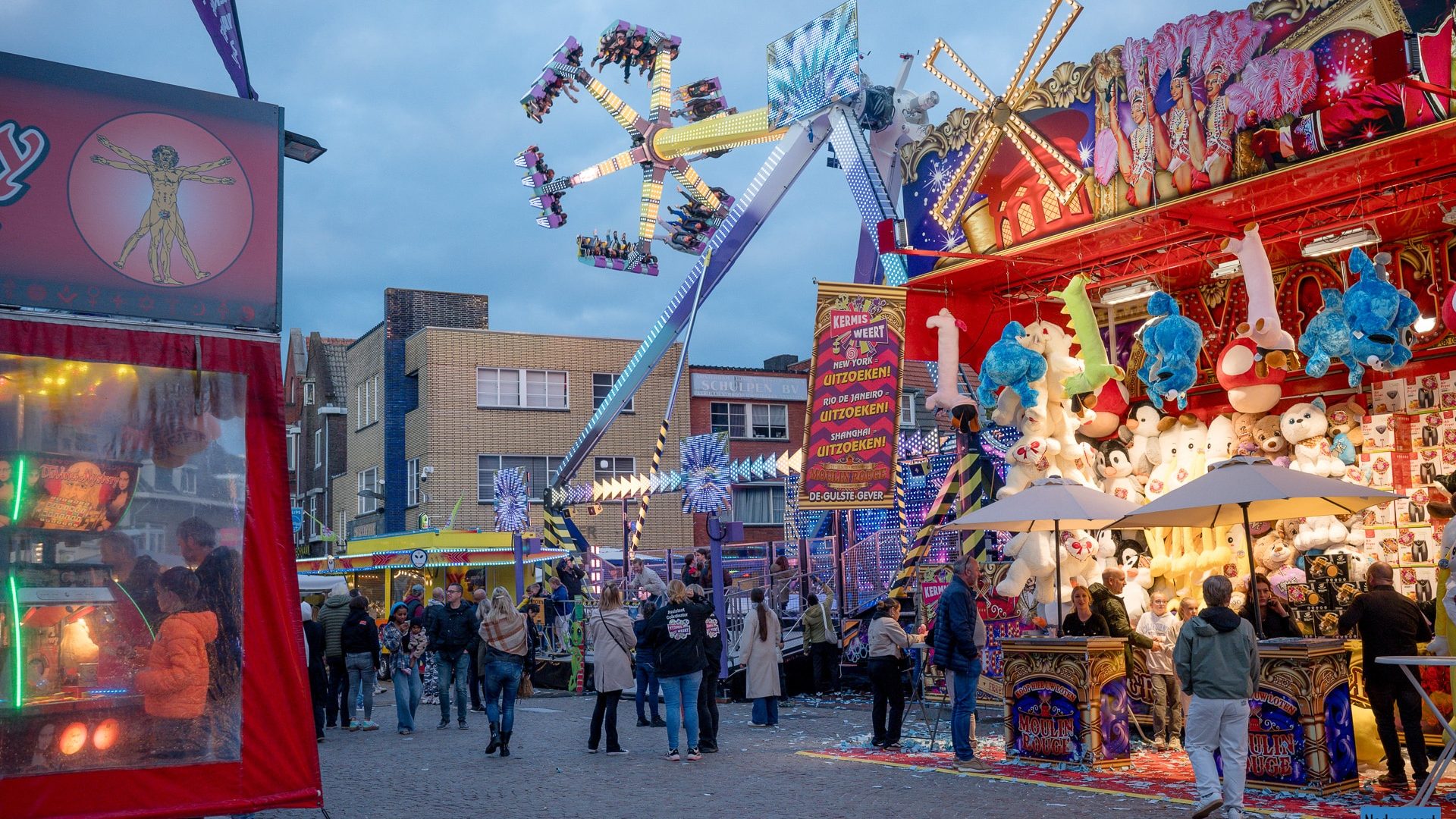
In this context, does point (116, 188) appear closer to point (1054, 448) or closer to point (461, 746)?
point (461, 746)

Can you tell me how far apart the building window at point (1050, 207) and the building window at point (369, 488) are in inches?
1283

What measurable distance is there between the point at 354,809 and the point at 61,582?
373 centimetres

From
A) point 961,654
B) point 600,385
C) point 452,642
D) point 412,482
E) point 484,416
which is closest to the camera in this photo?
point 961,654

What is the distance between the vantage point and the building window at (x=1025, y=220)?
15.5 metres

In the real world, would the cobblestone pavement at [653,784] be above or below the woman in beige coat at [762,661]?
below

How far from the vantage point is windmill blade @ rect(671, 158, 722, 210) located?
2902cm

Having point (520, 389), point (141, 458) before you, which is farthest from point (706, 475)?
point (520, 389)

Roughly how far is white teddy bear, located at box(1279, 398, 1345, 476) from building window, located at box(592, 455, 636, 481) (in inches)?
1135

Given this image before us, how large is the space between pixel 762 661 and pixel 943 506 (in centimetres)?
316

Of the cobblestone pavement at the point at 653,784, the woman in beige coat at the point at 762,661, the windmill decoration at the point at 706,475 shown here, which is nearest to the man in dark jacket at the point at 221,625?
the cobblestone pavement at the point at 653,784

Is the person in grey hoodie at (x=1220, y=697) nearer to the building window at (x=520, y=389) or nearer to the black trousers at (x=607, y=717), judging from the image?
the black trousers at (x=607, y=717)

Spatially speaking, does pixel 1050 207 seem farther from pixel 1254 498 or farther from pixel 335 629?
pixel 335 629

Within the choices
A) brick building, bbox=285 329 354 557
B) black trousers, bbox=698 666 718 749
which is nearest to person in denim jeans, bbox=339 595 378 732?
Result: black trousers, bbox=698 666 718 749

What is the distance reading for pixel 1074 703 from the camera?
38.7 feet
